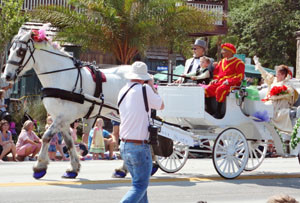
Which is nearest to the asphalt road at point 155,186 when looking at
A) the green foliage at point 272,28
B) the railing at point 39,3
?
the railing at point 39,3

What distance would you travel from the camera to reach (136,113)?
809 cm

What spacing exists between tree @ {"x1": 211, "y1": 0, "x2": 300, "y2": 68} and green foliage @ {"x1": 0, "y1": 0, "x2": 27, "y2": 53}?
62.3ft

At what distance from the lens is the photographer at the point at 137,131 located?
7.79 meters

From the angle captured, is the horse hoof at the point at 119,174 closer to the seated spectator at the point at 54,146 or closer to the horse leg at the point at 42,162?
the horse leg at the point at 42,162

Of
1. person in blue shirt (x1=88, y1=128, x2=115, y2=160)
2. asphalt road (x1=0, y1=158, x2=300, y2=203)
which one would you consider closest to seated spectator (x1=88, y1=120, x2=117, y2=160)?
person in blue shirt (x1=88, y1=128, x2=115, y2=160)

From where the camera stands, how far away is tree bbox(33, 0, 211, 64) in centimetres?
2650

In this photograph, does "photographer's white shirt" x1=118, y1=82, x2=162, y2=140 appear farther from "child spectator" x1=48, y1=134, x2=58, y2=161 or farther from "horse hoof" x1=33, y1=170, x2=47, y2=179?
"child spectator" x1=48, y1=134, x2=58, y2=161

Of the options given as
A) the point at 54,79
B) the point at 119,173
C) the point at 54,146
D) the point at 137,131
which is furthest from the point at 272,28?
the point at 137,131

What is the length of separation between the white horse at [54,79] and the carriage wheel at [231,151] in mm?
2042

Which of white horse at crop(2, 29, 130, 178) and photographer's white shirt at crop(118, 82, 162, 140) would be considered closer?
photographer's white shirt at crop(118, 82, 162, 140)

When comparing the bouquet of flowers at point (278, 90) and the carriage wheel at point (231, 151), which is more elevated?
the bouquet of flowers at point (278, 90)

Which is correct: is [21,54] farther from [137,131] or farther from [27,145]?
[27,145]

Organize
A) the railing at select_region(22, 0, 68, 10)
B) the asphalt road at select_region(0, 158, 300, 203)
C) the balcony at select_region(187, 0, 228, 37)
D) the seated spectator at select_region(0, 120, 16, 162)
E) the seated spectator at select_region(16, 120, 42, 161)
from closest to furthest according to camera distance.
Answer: the asphalt road at select_region(0, 158, 300, 203), the seated spectator at select_region(0, 120, 16, 162), the seated spectator at select_region(16, 120, 42, 161), the railing at select_region(22, 0, 68, 10), the balcony at select_region(187, 0, 228, 37)

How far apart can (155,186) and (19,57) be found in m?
3.21
